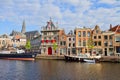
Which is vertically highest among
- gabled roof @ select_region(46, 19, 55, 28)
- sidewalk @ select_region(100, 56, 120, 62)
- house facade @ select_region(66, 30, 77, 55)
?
gabled roof @ select_region(46, 19, 55, 28)

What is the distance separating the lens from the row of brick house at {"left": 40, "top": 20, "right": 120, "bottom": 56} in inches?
3536

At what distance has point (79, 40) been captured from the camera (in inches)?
3777

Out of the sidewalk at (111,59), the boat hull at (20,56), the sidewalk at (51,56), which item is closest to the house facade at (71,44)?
the sidewalk at (51,56)

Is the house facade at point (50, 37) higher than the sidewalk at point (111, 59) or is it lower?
higher

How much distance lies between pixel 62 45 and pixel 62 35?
418 cm

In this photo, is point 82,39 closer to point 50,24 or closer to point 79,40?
point 79,40

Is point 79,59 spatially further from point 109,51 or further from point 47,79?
point 47,79

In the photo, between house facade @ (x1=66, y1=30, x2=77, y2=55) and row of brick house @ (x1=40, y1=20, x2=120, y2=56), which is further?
house facade @ (x1=66, y1=30, x2=77, y2=55)

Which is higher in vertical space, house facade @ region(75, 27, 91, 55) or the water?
house facade @ region(75, 27, 91, 55)

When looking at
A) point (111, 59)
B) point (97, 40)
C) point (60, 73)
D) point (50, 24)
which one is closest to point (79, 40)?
point (97, 40)

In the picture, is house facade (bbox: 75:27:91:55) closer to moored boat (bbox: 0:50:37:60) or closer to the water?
moored boat (bbox: 0:50:37:60)

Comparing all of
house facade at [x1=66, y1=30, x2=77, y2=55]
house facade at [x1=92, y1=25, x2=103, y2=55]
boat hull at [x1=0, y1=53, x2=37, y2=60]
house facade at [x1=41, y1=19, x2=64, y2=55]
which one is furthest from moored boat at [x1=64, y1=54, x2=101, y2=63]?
house facade at [x1=41, y1=19, x2=64, y2=55]

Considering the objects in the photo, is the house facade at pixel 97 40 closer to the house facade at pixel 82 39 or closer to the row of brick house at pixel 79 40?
the row of brick house at pixel 79 40

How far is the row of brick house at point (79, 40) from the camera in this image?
8981 cm
